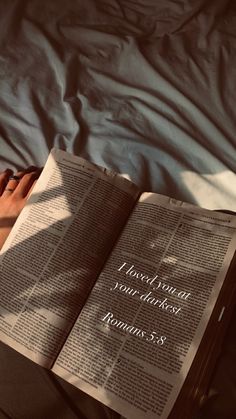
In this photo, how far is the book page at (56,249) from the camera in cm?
63

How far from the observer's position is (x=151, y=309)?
24.5 inches

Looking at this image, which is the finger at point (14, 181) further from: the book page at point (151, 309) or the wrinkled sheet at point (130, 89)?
the book page at point (151, 309)

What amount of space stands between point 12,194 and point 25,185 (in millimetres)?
27

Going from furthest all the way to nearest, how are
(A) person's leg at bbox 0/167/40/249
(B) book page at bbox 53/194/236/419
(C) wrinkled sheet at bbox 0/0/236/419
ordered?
(C) wrinkled sheet at bbox 0/0/236/419 → (A) person's leg at bbox 0/167/40/249 → (B) book page at bbox 53/194/236/419

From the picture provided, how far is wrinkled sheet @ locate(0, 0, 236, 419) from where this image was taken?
0.87 metres

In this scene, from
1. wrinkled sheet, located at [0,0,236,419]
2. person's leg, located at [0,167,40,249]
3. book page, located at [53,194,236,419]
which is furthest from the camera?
wrinkled sheet, located at [0,0,236,419]

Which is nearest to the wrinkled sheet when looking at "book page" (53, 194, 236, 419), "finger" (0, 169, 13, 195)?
"finger" (0, 169, 13, 195)

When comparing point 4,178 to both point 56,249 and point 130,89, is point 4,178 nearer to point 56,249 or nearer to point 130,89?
point 56,249

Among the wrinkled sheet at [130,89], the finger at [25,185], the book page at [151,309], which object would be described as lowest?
the book page at [151,309]

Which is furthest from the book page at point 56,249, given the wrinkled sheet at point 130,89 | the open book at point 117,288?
the wrinkled sheet at point 130,89

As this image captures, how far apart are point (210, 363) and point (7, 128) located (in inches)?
23.9

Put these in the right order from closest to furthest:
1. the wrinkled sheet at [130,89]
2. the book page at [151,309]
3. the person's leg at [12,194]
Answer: the book page at [151,309]
the person's leg at [12,194]
the wrinkled sheet at [130,89]

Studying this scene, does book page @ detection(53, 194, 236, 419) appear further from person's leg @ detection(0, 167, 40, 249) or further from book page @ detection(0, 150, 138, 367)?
person's leg @ detection(0, 167, 40, 249)

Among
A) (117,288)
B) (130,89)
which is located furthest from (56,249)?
(130,89)
